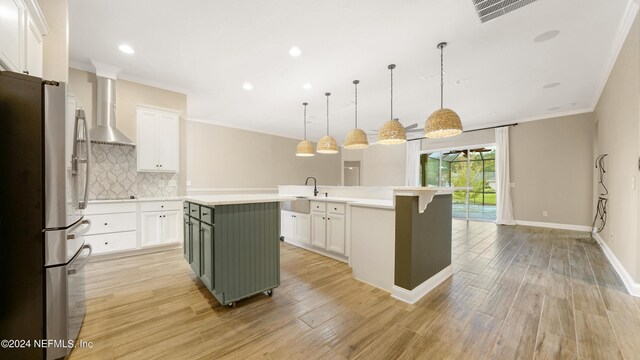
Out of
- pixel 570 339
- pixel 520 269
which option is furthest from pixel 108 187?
pixel 520 269

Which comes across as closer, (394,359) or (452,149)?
(394,359)

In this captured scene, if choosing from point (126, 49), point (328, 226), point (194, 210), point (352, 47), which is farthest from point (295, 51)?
point (328, 226)

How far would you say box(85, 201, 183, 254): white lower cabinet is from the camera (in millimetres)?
3311

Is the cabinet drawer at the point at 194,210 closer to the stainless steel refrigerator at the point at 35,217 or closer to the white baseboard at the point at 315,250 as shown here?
the stainless steel refrigerator at the point at 35,217

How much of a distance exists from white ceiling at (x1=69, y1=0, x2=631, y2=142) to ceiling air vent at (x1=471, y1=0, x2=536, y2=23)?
9cm

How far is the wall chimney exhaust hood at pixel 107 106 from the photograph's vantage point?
3393 mm

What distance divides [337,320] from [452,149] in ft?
23.9

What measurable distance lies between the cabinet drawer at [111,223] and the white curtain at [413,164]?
25.3 feet

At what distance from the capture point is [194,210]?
2453 millimetres

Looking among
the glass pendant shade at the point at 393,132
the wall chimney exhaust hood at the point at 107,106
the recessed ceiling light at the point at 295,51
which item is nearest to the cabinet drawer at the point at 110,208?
the wall chimney exhaust hood at the point at 107,106

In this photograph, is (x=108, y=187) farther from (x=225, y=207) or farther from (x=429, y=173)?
(x=429, y=173)

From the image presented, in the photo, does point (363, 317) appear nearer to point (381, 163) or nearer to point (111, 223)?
point (111, 223)

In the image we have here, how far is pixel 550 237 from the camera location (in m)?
4.75

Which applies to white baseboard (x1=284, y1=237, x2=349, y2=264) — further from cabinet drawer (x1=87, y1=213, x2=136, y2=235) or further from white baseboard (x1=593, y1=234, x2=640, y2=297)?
white baseboard (x1=593, y1=234, x2=640, y2=297)
